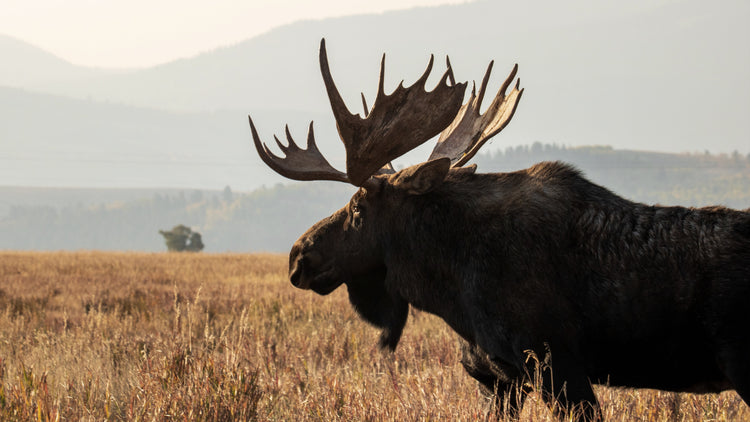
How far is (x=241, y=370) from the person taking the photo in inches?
170

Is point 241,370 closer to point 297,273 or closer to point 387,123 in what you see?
point 297,273

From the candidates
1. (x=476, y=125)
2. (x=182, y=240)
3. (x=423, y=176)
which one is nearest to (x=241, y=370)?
(x=423, y=176)

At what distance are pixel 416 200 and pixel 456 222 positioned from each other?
0.28m

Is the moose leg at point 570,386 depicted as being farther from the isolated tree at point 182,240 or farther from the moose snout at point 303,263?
the isolated tree at point 182,240

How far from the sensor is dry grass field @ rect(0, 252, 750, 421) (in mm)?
3973

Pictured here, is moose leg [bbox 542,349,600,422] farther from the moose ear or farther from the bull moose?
the moose ear

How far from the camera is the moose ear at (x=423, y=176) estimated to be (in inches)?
148

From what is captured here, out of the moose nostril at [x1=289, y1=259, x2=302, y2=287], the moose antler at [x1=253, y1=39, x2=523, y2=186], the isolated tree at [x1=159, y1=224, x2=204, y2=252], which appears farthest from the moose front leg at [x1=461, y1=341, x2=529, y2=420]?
the isolated tree at [x1=159, y1=224, x2=204, y2=252]

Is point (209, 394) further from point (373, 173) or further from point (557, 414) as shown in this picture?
point (557, 414)

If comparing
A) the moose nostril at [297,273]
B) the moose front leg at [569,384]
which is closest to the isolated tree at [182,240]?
the moose nostril at [297,273]

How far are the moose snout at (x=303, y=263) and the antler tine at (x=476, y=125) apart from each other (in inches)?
43.8

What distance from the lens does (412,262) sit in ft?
12.7

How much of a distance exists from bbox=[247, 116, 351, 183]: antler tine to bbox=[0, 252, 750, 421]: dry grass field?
1.11m

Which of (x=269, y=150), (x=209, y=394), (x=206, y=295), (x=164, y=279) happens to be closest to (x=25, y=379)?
(x=209, y=394)
